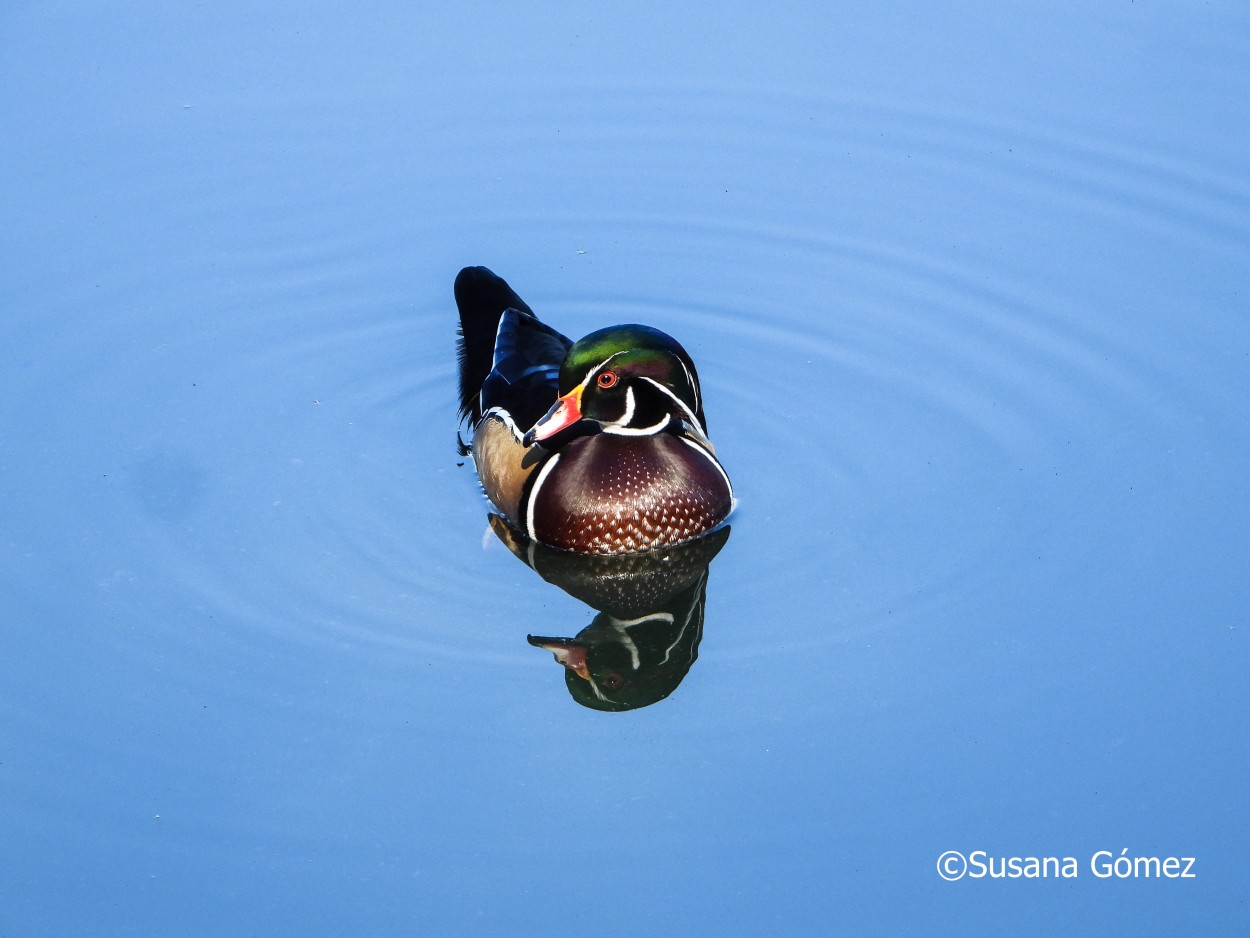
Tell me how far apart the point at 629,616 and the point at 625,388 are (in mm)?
723

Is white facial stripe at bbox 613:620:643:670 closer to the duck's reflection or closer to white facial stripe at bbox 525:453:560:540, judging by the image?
the duck's reflection

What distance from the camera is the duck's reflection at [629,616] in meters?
4.65

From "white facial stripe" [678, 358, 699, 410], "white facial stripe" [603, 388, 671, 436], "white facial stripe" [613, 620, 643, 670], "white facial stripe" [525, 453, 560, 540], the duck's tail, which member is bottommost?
"white facial stripe" [613, 620, 643, 670]

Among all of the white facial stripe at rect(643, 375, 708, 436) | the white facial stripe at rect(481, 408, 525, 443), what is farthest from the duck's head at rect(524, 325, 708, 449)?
the white facial stripe at rect(481, 408, 525, 443)

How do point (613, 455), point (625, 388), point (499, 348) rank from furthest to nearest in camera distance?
point (499, 348), point (613, 455), point (625, 388)

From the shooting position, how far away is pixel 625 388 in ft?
17.0

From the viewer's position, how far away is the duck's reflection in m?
4.65

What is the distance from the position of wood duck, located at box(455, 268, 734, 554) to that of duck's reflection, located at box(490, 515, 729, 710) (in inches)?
1.8

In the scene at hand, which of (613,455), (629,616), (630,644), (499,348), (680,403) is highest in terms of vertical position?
(499,348)

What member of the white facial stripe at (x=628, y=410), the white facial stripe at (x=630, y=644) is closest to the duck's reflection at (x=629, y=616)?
the white facial stripe at (x=630, y=644)

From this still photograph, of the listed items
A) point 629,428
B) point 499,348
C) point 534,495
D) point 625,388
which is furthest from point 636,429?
point 499,348

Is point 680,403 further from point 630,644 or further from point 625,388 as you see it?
point 630,644

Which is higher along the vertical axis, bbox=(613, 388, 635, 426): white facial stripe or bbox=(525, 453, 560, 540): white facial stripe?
bbox=(613, 388, 635, 426): white facial stripe

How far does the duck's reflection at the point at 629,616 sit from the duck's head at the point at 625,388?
0.39 metres
